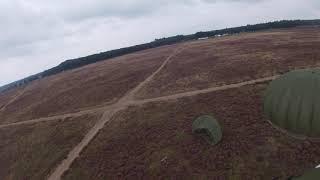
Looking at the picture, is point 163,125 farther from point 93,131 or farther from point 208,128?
point 93,131

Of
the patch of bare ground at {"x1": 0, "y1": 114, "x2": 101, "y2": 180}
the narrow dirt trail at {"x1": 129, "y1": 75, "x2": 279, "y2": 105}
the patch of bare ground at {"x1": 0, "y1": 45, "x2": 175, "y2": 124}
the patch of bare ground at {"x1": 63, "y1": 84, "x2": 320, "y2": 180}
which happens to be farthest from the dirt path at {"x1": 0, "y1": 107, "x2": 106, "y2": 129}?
the patch of bare ground at {"x1": 63, "y1": 84, "x2": 320, "y2": 180}

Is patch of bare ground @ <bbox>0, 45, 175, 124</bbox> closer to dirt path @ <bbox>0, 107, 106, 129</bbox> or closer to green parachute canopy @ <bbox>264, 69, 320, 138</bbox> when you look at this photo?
dirt path @ <bbox>0, 107, 106, 129</bbox>

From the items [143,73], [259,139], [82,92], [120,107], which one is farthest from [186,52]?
[259,139]

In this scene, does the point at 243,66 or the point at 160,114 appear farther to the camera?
the point at 243,66

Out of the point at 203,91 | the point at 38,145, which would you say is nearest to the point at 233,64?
the point at 203,91

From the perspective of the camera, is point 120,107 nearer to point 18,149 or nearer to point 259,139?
point 18,149

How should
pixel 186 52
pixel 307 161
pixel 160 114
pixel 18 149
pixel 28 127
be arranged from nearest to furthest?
1. pixel 307 161
2. pixel 160 114
3. pixel 18 149
4. pixel 28 127
5. pixel 186 52
